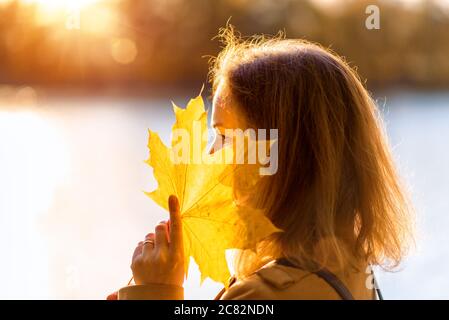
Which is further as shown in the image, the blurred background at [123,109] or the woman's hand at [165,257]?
the blurred background at [123,109]

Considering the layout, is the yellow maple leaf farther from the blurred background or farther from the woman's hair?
→ the blurred background

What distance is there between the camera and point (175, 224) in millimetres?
1019

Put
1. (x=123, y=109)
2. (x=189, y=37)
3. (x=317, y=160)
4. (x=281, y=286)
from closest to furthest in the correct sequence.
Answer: (x=281, y=286)
(x=317, y=160)
(x=123, y=109)
(x=189, y=37)

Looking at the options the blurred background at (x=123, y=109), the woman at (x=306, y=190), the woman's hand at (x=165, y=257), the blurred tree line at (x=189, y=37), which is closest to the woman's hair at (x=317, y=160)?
the woman at (x=306, y=190)

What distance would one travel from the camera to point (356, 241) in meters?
1.10

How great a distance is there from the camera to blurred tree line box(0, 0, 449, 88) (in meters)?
11.1

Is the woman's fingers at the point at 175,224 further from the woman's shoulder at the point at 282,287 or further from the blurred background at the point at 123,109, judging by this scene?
the blurred background at the point at 123,109

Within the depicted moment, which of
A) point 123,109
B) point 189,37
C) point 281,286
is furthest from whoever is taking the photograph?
point 189,37

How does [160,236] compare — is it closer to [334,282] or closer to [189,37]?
[334,282]

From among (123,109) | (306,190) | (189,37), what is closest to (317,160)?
(306,190)

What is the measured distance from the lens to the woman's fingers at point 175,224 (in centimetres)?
102

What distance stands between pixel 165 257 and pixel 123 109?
11.0m

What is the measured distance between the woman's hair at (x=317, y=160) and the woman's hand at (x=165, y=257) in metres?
0.11

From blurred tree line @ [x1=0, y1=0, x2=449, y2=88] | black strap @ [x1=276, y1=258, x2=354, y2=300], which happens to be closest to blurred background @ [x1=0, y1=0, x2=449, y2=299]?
blurred tree line @ [x1=0, y1=0, x2=449, y2=88]
